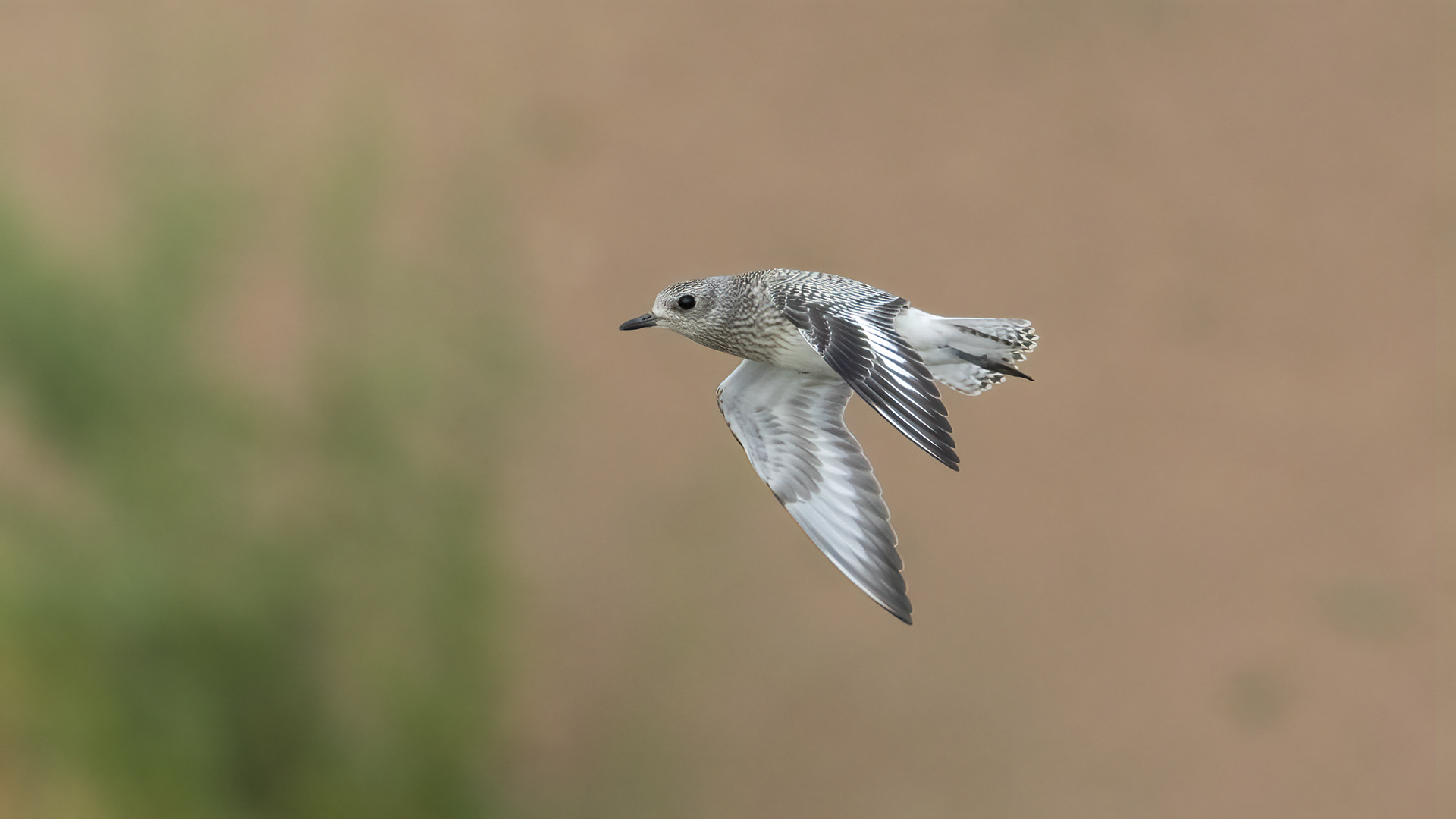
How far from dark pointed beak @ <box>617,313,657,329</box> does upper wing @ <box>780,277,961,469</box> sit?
0.81 feet

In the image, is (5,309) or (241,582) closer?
(5,309)

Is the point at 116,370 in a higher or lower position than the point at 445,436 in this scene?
higher

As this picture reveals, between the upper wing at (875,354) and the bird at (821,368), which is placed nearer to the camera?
the upper wing at (875,354)

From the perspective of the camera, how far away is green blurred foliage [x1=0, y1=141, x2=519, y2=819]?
2.58 metres

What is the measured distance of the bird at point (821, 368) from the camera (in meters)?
1.91

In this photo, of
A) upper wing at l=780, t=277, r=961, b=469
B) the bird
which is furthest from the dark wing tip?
upper wing at l=780, t=277, r=961, b=469

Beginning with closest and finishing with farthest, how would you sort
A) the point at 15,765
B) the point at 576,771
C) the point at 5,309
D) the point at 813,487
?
the point at 813,487, the point at 5,309, the point at 15,765, the point at 576,771

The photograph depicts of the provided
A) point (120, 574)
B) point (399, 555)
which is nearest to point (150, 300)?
point (120, 574)

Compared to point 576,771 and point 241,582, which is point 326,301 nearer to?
point 241,582

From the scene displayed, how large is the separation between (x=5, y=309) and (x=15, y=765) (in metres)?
1.68

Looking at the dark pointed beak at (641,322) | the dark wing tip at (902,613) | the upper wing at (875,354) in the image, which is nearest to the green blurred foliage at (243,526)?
the dark pointed beak at (641,322)

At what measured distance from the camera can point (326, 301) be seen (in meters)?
2.72

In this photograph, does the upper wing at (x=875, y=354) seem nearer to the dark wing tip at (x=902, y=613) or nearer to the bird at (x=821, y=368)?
the bird at (x=821, y=368)

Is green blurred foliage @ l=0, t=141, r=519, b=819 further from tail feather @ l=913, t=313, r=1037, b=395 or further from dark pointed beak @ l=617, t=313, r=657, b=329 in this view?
tail feather @ l=913, t=313, r=1037, b=395
